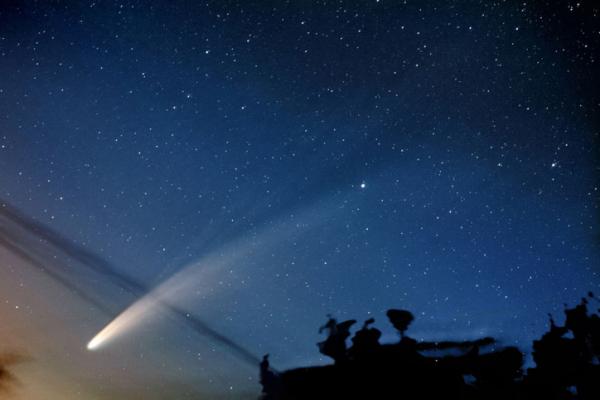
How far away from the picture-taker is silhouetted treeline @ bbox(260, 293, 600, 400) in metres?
17.2

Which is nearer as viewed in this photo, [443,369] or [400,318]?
[443,369]

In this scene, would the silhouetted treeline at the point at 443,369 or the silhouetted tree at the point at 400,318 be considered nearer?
the silhouetted treeline at the point at 443,369

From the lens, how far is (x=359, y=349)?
61.9 feet

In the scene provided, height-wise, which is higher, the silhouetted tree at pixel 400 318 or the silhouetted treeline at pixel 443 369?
the silhouetted tree at pixel 400 318

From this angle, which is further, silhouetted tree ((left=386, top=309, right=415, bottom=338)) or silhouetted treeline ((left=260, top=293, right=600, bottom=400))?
silhouetted tree ((left=386, top=309, right=415, bottom=338))

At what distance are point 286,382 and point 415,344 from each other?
5.34m

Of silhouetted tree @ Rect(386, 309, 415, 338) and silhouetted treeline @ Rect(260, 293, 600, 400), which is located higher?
silhouetted tree @ Rect(386, 309, 415, 338)

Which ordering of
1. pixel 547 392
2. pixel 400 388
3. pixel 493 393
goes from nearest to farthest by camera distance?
pixel 400 388, pixel 493 393, pixel 547 392

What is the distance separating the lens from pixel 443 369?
688 inches

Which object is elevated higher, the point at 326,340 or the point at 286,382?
the point at 326,340

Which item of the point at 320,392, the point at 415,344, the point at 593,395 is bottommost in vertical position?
the point at 593,395

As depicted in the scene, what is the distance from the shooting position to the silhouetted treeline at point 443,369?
1716 centimetres

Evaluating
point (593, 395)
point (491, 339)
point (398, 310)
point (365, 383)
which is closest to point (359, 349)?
point (365, 383)

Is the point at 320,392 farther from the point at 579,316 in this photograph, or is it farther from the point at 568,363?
the point at 579,316
